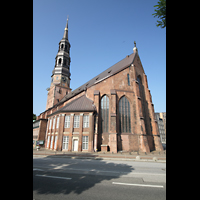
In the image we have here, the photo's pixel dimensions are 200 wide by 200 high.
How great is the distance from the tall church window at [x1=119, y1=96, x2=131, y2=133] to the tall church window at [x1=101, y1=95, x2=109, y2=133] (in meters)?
2.44

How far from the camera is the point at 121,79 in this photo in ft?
85.6

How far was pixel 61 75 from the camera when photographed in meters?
43.8

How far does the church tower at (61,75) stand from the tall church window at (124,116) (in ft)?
84.1

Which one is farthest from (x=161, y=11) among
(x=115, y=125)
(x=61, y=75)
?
(x=61, y=75)

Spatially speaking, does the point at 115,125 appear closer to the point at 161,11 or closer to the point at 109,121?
the point at 109,121

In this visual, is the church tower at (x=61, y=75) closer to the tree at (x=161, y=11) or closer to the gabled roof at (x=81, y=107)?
the gabled roof at (x=81, y=107)

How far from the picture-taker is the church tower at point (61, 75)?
142 feet

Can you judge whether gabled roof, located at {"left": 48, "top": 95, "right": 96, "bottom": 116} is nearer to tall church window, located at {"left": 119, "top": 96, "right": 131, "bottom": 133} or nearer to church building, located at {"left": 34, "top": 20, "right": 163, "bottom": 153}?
church building, located at {"left": 34, "top": 20, "right": 163, "bottom": 153}

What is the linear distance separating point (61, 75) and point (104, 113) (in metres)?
25.9

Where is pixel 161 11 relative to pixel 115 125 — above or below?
above
